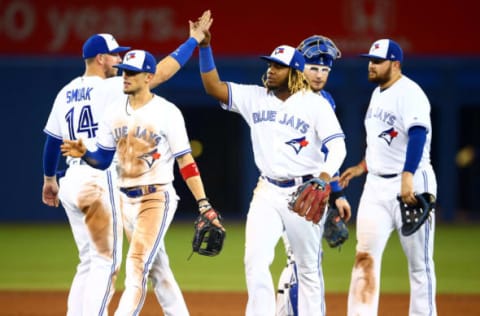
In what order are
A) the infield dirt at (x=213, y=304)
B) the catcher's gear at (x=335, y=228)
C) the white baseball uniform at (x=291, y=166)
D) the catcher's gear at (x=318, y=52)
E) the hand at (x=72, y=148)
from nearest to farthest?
the hand at (x=72, y=148) → the white baseball uniform at (x=291, y=166) → the catcher's gear at (x=318, y=52) → the catcher's gear at (x=335, y=228) → the infield dirt at (x=213, y=304)

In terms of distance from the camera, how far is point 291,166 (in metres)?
6.68

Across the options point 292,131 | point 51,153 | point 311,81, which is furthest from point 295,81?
point 51,153

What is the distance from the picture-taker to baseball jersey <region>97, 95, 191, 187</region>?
20.8 feet

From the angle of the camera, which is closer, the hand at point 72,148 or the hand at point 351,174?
the hand at point 72,148

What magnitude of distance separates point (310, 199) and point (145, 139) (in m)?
1.12

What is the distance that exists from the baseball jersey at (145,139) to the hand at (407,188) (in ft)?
5.13

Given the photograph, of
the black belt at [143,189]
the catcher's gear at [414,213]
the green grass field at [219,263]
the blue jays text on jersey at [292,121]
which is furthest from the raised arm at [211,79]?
the green grass field at [219,263]

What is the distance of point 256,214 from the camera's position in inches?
260

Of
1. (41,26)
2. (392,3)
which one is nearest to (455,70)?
(392,3)

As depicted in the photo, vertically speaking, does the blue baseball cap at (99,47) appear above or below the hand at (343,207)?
above

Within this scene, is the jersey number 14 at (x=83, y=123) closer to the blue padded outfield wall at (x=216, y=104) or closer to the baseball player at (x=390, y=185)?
the baseball player at (x=390, y=185)

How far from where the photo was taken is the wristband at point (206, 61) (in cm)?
698

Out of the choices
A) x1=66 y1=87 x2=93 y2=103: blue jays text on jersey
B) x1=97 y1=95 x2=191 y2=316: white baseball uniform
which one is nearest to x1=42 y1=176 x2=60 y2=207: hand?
x1=66 y1=87 x2=93 y2=103: blue jays text on jersey

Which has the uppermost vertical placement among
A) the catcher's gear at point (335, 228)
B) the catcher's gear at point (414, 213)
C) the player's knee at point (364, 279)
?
the catcher's gear at point (414, 213)
